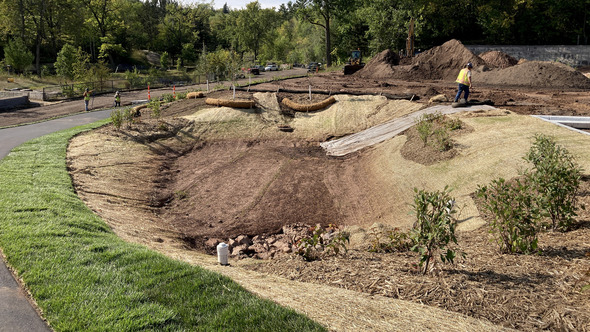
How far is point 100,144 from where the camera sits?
16.4 m

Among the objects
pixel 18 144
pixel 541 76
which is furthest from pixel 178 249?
pixel 541 76

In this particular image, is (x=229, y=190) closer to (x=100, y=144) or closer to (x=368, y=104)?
(x=100, y=144)

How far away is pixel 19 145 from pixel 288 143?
10820 mm

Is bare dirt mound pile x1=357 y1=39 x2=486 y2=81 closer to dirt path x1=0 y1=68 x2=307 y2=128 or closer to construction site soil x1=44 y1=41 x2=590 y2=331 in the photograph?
construction site soil x1=44 y1=41 x2=590 y2=331

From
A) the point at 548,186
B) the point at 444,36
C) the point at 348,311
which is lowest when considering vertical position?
the point at 348,311

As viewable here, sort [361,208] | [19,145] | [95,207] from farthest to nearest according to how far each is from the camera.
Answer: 1. [19,145]
2. [361,208]
3. [95,207]

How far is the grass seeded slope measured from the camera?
15.9 feet

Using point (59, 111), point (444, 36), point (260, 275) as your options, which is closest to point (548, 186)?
point (260, 275)

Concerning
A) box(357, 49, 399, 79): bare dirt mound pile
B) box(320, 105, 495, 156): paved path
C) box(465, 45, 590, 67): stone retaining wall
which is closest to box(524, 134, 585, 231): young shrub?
box(320, 105, 495, 156): paved path

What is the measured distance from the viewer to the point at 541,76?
27891mm

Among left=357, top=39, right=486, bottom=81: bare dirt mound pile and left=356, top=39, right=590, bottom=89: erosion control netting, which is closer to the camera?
left=356, top=39, right=590, bottom=89: erosion control netting

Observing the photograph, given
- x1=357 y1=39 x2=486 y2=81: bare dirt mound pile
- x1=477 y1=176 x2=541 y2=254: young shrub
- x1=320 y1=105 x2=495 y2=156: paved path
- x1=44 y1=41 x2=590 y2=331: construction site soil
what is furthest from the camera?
x1=357 y1=39 x2=486 y2=81: bare dirt mound pile

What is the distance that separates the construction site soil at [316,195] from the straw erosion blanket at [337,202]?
41 mm

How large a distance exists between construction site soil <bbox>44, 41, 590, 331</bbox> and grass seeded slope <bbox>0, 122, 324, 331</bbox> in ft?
1.84
